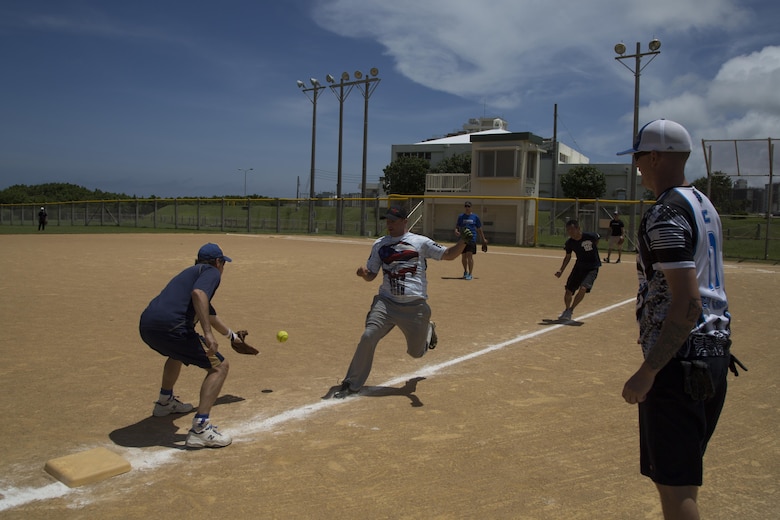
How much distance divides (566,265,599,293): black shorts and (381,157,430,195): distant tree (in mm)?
64401

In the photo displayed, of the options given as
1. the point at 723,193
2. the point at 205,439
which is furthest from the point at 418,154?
the point at 205,439

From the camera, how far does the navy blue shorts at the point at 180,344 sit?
191 inches

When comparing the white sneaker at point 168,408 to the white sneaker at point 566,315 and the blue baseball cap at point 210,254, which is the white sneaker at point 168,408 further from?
the white sneaker at point 566,315

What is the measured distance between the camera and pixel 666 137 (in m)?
2.75

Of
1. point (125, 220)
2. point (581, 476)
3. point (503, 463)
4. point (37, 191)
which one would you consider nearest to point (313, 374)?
point (503, 463)

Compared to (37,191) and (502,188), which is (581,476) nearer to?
(502,188)

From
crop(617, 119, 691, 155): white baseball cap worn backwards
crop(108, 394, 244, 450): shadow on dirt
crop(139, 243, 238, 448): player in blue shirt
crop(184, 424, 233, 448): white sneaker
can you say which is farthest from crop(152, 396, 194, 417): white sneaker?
crop(617, 119, 691, 155): white baseball cap worn backwards

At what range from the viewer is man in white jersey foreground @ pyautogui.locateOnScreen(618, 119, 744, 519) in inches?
99.1

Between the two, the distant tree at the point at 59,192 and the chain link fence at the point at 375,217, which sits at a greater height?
the distant tree at the point at 59,192

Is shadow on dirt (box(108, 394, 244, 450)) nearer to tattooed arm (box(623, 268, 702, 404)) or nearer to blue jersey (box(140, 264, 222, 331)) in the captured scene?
blue jersey (box(140, 264, 222, 331))

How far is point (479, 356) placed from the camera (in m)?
7.88

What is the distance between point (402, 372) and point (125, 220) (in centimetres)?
5391

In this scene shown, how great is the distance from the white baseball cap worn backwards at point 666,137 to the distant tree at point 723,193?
905 inches

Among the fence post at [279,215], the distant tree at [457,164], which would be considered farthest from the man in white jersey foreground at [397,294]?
the distant tree at [457,164]
